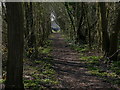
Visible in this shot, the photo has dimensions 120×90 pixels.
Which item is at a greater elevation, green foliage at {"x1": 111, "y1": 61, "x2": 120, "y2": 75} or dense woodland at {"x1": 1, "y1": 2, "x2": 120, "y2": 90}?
dense woodland at {"x1": 1, "y1": 2, "x2": 120, "y2": 90}

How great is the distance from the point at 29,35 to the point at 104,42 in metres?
5.10

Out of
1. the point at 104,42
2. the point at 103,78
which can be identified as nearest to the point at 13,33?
the point at 103,78

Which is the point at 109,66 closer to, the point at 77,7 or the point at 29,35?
the point at 29,35

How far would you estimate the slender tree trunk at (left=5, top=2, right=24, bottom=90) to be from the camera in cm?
569

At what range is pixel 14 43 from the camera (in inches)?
227

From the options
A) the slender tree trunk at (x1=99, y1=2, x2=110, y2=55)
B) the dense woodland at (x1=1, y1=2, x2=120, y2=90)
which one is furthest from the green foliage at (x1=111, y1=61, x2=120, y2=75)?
the slender tree trunk at (x1=99, y1=2, x2=110, y2=55)

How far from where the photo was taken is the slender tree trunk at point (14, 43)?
569 cm

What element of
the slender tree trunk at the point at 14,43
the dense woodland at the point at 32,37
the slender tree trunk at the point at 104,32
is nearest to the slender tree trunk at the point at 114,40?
the dense woodland at the point at 32,37

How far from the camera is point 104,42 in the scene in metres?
12.7

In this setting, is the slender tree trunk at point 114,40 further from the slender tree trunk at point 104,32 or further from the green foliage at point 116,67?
the slender tree trunk at point 104,32

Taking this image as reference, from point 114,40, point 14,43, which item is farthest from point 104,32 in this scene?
point 14,43

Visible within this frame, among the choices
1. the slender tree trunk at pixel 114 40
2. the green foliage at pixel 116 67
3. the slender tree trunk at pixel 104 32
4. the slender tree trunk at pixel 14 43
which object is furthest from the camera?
the slender tree trunk at pixel 104 32

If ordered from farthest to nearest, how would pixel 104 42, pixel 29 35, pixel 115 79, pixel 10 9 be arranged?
pixel 29 35
pixel 104 42
pixel 115 79
pixel 10 9

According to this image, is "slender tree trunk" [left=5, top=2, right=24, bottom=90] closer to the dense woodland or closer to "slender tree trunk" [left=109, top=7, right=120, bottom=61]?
the dense woodland
